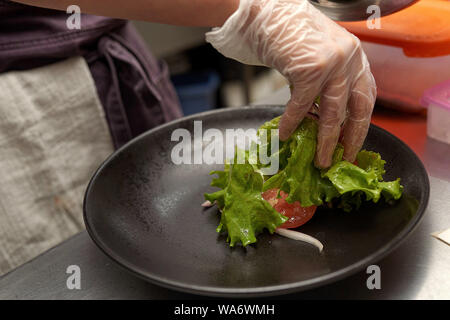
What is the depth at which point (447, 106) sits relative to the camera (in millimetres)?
1192

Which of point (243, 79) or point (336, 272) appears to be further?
point (243, 79)

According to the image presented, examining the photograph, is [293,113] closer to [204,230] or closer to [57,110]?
[204,230]

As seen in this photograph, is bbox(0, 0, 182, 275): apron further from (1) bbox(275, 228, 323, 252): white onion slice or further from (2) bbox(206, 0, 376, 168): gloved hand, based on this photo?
(1) bbox(275, 228, 323, 252): white onion slice

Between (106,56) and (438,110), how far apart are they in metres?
1.07

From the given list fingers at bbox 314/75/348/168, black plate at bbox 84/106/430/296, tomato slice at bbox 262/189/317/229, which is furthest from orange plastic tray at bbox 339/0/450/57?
tomato slice at bbox 262/189/317/229

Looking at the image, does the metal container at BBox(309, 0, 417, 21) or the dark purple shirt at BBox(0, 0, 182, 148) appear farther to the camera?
the dark purple shirt at BBox(0, 0, 182, 148)

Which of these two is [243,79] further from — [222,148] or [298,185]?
[298,185]

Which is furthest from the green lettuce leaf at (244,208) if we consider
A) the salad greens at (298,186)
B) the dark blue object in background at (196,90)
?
the dark blue object in background at (196,90)

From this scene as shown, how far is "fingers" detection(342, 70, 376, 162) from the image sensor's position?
3.26ft

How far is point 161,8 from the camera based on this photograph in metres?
Result: 0.99

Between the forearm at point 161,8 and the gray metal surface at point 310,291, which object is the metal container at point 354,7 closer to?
the forearm at point 161,8

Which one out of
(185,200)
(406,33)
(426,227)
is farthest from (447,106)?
(185,200)

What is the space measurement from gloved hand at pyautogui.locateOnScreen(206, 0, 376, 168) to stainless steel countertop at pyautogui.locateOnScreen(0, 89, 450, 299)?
255 millimetres

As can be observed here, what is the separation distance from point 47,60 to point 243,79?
2.01 m
